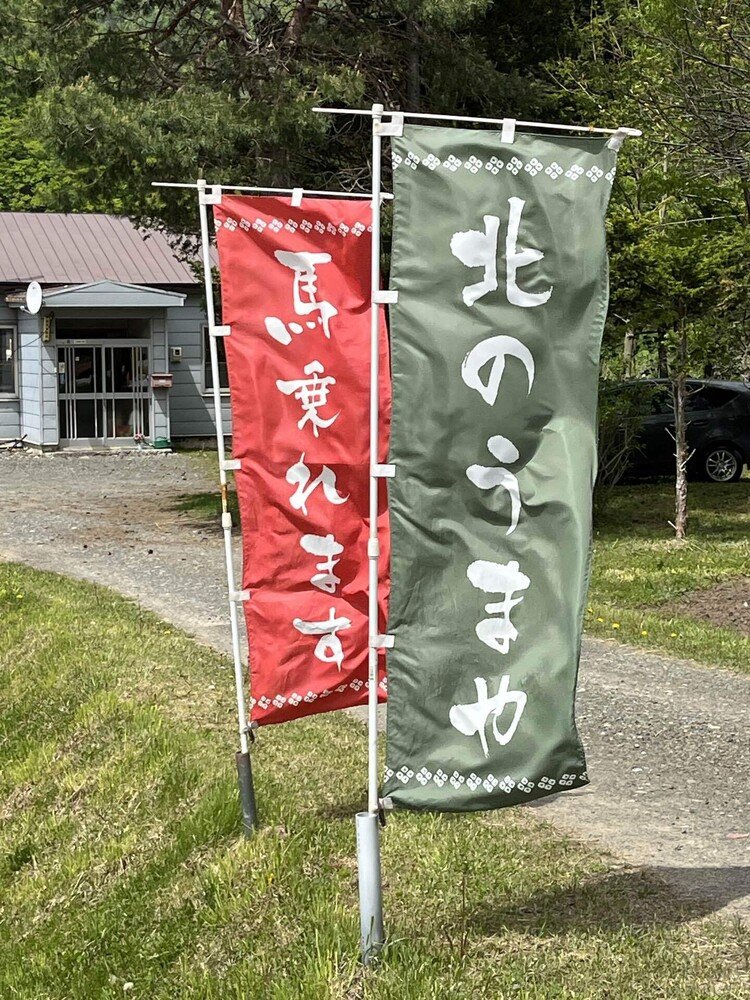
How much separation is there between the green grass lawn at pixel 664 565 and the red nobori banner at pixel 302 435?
4.83 m

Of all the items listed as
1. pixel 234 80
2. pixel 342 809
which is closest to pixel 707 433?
pixel 234 80

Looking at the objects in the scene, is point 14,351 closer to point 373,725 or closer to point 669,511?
point 669,511

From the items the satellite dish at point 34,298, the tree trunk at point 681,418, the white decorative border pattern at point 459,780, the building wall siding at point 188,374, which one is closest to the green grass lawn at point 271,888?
the white decorative border pattern at point 459,780

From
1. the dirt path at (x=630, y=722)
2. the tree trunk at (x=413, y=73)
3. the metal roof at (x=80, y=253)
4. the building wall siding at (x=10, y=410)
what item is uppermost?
the tree trunk at (x=413, y=73)

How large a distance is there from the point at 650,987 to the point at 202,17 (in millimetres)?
15697

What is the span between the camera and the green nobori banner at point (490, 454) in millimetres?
4879

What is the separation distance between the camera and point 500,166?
4879 millimetres

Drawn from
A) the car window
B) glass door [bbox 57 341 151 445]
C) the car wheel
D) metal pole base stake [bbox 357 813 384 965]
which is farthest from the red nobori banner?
glass door [bbox 57 341 151 445]

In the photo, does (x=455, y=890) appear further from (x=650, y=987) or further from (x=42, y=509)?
(x=42, y=509)

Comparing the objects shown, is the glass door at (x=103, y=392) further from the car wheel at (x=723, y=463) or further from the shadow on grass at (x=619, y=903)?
the shadow on grass at (x=619, y=903)

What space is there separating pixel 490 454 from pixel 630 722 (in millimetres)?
4582

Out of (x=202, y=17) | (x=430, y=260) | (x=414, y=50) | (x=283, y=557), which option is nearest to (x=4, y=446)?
(x=202, y=17)

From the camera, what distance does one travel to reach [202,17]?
18312mm

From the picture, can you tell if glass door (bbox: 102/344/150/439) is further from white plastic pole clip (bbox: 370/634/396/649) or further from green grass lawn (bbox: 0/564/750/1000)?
white plastic pole clip (bbox: 370/634/396/649)
